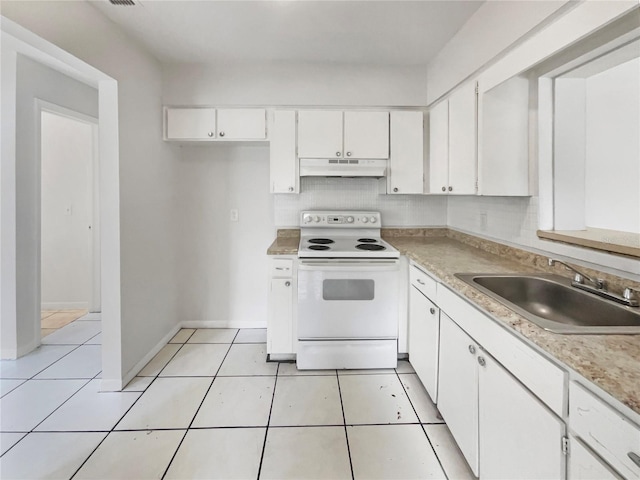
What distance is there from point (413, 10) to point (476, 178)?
1.10 meters

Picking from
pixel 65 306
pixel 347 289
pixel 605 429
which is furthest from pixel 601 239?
pixel 65 306

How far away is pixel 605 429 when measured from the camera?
0.76 m

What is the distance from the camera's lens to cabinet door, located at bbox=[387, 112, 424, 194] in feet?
9.20

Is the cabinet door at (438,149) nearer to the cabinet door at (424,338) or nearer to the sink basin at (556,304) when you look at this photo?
the cabinet door at (424,338)

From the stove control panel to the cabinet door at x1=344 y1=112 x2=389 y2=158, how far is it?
20.9 inches

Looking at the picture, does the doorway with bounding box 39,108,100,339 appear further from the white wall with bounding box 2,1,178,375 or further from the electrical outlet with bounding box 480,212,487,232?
the electrical outlet with bounding box 480,212,487,232

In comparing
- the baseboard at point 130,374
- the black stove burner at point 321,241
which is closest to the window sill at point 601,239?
the black stove burner at point 321,241

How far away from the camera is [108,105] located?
212cm

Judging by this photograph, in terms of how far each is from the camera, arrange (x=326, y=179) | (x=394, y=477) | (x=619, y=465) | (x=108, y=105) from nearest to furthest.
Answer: (x=619, y=465) → (x=394, y=477) → (x=108, y=105) → (x=326, y=179)

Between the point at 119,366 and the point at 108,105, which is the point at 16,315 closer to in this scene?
the point at 119,366

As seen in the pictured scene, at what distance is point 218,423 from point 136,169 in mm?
1803

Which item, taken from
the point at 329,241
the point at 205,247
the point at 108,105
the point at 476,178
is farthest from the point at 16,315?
the point at 476,178

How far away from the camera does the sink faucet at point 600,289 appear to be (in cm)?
123

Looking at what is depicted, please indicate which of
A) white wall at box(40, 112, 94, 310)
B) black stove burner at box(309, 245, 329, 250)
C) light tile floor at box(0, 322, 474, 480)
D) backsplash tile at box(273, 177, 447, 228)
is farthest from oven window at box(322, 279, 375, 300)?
white wall at box(40, 112, 94, 310)
